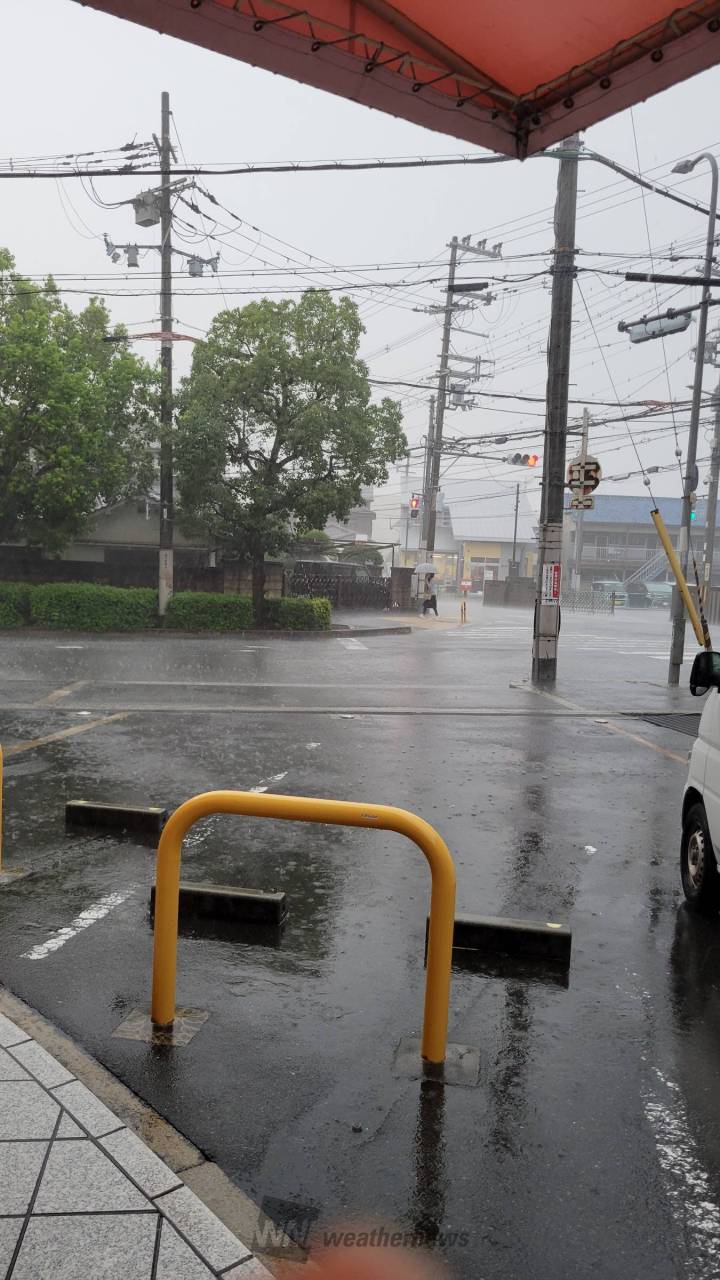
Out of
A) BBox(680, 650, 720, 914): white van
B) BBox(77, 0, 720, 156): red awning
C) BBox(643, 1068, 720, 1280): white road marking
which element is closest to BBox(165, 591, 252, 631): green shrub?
BBox(680, 650, 720, 914): white van

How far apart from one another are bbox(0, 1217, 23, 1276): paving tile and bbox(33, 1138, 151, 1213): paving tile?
0.24ft

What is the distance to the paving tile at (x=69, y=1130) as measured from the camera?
3.22m

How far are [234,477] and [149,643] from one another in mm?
6805

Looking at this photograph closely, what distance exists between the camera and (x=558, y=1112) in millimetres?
3609

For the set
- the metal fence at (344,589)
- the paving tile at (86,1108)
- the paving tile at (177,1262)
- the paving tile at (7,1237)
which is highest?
the metal fence at (344,589)

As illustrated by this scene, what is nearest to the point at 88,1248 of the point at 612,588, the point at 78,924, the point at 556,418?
the point at 78,924

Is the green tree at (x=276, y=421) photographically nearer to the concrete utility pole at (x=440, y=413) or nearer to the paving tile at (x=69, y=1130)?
the concrete utility pole at (x=440, y=413)

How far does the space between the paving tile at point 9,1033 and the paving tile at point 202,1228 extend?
126 centimetres

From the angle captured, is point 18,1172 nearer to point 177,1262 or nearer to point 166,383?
point 177,1262

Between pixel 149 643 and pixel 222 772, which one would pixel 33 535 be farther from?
pixel 222 772

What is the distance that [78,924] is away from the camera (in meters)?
5.37

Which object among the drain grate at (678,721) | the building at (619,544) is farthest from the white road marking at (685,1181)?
the building at (619,544)

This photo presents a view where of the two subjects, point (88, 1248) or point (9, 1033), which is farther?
point (9, 1033)

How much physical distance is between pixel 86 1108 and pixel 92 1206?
0.56 metres
